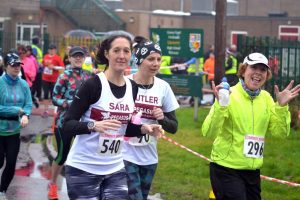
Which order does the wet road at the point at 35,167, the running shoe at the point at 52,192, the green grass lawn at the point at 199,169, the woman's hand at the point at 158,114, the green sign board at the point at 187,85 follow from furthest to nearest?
the green sign board at the point at 187,85 → the wet road at the point at 35,167 → the green grass lawn at the point at 199,169 → the running shoe at the point at 52,192 → the woman's hand at the point at 158,114

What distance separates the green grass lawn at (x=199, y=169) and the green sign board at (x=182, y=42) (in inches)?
126

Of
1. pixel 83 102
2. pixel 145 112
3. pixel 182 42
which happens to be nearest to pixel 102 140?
pixel 83 102

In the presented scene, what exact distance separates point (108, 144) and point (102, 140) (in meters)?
0.06

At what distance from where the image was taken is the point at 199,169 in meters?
11.5

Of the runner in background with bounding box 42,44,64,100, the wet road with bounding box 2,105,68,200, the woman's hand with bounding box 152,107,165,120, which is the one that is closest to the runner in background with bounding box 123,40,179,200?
the woman's hand with bounding box 152,107,165,120

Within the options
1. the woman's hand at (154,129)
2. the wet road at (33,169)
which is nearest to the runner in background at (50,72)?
the wet road at (33,169)

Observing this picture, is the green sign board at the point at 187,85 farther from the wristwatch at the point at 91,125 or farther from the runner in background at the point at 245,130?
the wristwatch at the point at 91,125

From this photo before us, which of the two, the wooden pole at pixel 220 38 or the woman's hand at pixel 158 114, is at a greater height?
the wooden pole at pixel 220 38

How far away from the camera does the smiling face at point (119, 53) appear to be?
6.00 meters

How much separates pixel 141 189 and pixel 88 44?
933 inches

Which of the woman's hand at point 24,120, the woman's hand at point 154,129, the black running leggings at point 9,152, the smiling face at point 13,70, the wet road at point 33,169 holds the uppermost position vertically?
the smiling face at point 13,70

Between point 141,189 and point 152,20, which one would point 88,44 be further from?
point 141,189

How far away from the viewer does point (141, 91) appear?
7.17 metres

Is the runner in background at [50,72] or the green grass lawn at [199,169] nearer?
the green grass lawn at [199,169]
